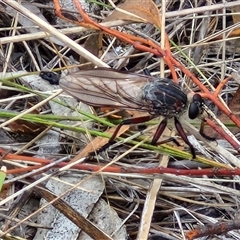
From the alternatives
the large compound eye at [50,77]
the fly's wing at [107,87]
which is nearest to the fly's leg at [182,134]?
the fly's wing at [107,87]

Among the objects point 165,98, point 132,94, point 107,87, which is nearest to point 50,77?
point 107,87

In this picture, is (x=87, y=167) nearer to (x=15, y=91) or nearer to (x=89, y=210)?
(x=89, y=210)

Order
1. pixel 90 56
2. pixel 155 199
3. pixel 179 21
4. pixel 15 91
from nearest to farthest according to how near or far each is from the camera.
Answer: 1. pixel 155 199
2. pixel 90 56
3. pixel 15 91
4. pixel 179 21

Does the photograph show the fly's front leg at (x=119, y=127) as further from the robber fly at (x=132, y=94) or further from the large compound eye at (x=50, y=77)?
the large compound eye at (x=50, y=77)

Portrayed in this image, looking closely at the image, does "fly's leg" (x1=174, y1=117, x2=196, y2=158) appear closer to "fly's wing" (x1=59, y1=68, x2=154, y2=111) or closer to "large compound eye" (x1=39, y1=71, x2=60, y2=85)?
"fly's wing" (x1=59, y1=68, x2=154, y2=111)

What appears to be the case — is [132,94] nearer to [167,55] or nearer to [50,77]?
[167,55]

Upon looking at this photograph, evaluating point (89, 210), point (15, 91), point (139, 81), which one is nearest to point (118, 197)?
point (89, 210)
